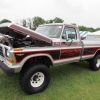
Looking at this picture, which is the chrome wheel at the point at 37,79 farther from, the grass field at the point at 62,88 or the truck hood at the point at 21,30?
the truck hood at the point at 21,30

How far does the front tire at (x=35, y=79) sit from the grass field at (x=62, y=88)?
17 centimetres

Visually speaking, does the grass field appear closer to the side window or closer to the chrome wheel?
the chrome wheel

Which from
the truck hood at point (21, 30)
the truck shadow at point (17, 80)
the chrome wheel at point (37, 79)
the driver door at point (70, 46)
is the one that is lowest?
the truck shadow at point (17, 80)

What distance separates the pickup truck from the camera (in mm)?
2949

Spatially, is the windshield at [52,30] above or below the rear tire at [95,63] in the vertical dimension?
above

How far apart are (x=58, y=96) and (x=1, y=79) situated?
82.1 inches

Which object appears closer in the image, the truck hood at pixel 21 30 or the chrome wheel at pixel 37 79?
the truck hood at pixel 21 30

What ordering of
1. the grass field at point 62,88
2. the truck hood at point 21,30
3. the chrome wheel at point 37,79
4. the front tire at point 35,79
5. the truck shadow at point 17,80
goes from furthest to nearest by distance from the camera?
the truck shadow at point 17,80 → the chrome wheel at point 37,79 → the grass field at point 62,88 → the front tire at point 35,79 → the truck hood at point 21,30

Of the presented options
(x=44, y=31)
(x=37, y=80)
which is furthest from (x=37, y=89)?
(x=44, y=31)

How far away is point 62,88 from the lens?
12.3ft

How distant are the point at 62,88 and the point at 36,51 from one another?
4.84ft

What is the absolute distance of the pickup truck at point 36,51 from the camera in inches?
116

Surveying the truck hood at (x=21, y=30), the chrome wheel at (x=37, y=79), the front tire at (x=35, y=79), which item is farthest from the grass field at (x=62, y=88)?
the truck hood at (x=21, y=30)

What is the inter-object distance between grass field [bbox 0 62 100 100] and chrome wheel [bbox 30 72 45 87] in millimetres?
278
